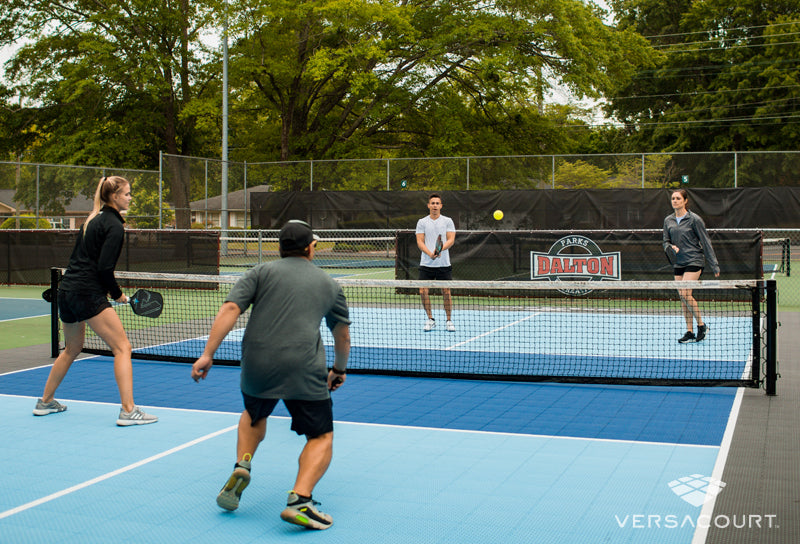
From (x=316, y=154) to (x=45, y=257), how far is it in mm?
16162

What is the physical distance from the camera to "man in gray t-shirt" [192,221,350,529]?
3990 millimetres

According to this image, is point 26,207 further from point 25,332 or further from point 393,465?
point 393,465

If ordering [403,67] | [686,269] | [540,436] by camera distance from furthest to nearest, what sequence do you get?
[403,67] → [686,269] → [540,436]

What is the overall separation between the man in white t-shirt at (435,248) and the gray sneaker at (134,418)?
217 inches

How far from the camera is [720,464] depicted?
5016 mm

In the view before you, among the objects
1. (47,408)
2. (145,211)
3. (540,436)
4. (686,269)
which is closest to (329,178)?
(145,211)

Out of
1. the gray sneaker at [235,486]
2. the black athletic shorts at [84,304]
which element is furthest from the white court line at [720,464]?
the black athletic shorts at [84,304]

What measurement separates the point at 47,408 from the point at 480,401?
3579 mm

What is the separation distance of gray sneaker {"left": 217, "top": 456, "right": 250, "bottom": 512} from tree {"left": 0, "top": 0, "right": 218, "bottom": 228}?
28.0 metres

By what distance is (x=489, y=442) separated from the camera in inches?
224

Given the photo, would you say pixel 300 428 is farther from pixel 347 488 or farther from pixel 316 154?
pixel 316 154

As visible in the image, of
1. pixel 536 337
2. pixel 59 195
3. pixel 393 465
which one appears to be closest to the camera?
pixel 393 465

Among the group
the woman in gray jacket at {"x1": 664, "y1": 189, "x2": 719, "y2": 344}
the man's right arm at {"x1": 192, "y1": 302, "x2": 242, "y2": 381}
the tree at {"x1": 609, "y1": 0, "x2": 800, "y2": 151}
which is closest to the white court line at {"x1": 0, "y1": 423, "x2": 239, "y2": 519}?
the man's right arm at {"x1": 192, "y1": 302, "x2": 242, "y2": 381}

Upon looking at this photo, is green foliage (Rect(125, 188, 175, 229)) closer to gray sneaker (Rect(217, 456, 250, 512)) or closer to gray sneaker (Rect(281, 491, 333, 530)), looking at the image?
gray sneaker (Rect(217, 456, 250, 512))
